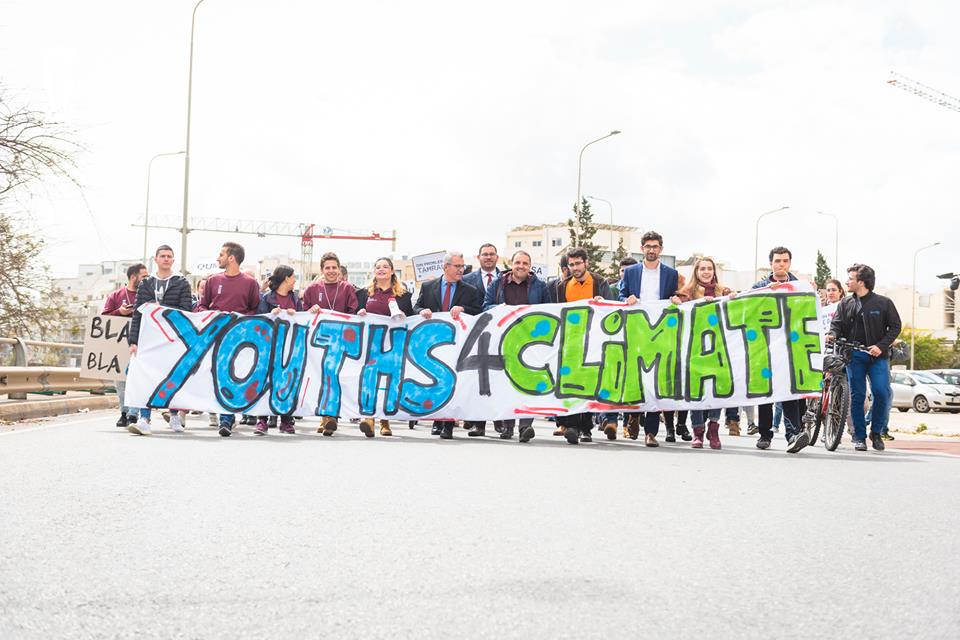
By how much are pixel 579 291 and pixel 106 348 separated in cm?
583

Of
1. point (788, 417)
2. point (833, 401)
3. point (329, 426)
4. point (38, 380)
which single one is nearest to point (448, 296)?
point (329, 426)

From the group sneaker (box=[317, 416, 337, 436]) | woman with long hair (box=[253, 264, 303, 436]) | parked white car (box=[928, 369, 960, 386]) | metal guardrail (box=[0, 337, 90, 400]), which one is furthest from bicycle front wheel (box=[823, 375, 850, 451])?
parked white car (box=[928, 369, 960, 386])

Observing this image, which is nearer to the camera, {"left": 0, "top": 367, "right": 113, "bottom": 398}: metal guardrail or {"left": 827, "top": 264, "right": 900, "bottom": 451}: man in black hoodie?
{"left": 827, "top": 264, "right": 900, "bottom": 451}: man in black hoodie

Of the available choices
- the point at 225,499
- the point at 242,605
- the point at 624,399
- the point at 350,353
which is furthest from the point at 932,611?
the point at 350,353

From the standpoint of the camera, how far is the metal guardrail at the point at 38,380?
14.3 metres

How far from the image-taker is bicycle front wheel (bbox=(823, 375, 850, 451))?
10398 mm

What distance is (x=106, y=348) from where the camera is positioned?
A: 498 inches

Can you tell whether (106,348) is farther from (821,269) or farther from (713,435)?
(821,269)

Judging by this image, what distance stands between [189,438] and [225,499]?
15.3 ft

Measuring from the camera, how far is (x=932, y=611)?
12.1 feet

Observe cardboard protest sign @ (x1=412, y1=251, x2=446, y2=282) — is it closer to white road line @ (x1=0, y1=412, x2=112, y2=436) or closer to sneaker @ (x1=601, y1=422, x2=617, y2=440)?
white road line @ (x1=0, y1=412, x2=112, y2=436)

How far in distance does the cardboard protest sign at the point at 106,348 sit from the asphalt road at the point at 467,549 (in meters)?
4.29

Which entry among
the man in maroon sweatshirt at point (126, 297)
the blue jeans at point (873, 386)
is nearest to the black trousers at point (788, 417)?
the blue jeans at point (873, 386)

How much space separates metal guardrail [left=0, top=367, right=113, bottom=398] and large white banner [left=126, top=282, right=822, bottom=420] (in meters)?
2.04
